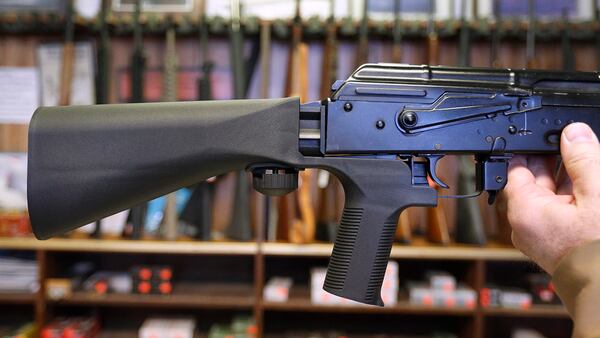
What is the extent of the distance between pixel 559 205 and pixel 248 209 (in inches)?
49.8

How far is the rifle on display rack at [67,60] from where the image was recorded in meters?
1.81

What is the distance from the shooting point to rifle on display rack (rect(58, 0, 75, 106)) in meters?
1.81

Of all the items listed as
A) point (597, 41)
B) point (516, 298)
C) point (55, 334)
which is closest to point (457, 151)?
point (516, 298)

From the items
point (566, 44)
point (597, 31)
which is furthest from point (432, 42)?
point (597, 31)

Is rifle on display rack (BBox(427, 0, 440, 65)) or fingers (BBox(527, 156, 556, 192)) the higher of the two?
rifle on display rack (BBox(427, 0, 440, 65))

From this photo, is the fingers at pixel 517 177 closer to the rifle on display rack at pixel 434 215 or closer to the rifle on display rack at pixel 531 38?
the rifle on display rack at pixel 434 215

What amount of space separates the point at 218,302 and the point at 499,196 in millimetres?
1238

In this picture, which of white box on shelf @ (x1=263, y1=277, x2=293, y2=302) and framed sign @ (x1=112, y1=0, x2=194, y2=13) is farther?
framed sign @ (x1=112, y1=0, x2=194, y2=13)

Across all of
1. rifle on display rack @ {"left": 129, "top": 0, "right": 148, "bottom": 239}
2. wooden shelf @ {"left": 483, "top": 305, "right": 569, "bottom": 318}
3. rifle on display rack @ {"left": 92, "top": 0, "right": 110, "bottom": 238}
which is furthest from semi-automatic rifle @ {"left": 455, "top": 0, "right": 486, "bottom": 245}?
rifle on display rack @ {"left": 92, "top": 0, "right": 110, "bottom": 238}

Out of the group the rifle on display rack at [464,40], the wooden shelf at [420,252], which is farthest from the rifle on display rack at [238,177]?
the rifle on display rack at [464,40]

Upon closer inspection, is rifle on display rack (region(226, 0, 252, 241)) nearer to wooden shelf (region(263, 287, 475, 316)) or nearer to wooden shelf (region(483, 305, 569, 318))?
wooden shelf (region(263, 287, 475, 316))

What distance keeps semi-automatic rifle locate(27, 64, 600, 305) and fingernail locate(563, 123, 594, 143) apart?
24 mm

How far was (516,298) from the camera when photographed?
5.63 ft

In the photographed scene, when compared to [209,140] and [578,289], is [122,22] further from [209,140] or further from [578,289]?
[578,289]
